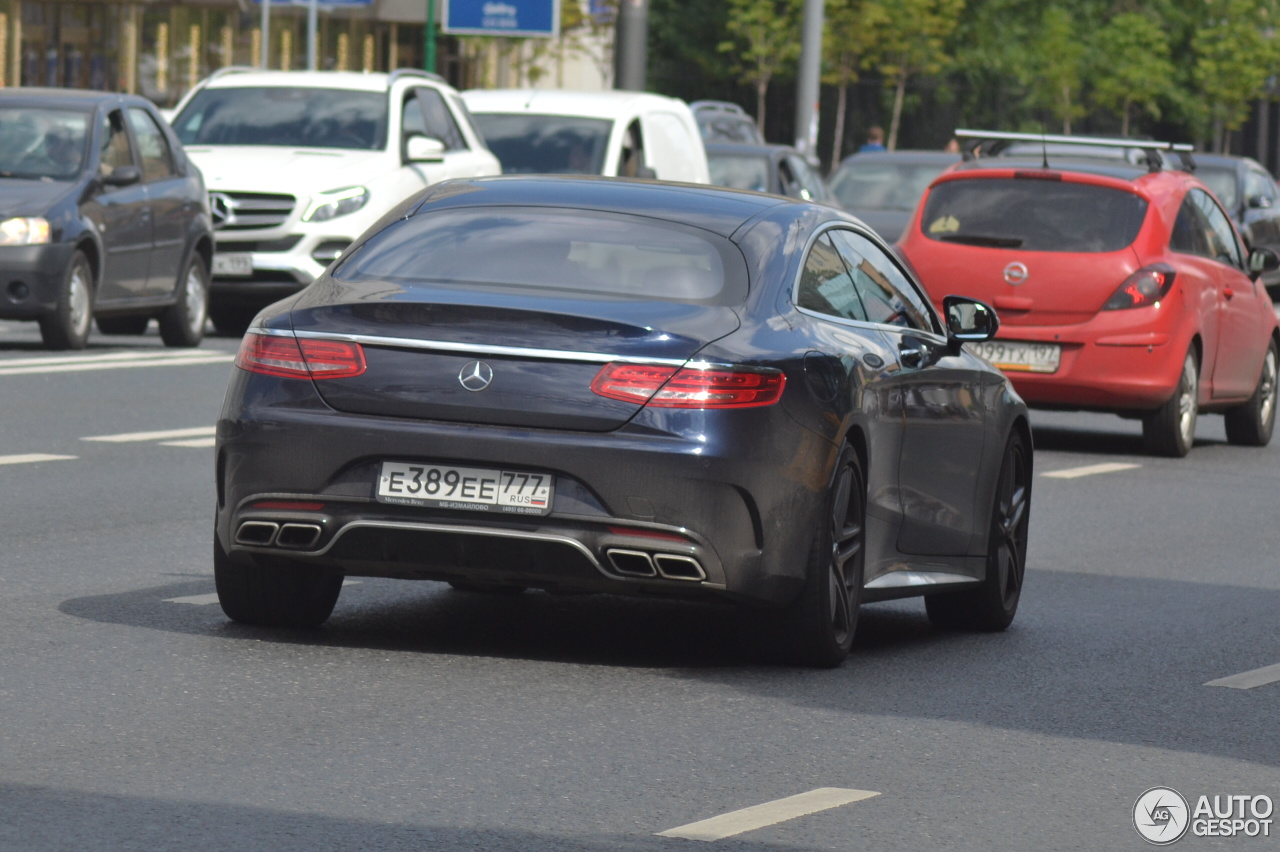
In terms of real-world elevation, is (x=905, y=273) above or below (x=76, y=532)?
above

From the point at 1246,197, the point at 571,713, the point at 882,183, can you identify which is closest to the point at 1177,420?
the point at 571,713

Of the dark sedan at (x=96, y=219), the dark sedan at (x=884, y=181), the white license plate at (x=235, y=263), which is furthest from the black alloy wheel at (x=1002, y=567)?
the dark sedan at (x=884, y=181)

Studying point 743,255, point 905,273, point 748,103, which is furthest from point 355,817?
point 748,103

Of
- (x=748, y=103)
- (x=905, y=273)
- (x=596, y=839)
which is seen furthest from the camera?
(x=748, y=103)

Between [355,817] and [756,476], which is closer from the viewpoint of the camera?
[355,817]

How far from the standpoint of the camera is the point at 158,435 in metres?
14.3

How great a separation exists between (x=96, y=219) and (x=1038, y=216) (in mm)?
6595

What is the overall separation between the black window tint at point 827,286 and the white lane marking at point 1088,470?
632 cm

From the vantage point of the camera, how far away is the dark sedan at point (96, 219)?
18.5 metres

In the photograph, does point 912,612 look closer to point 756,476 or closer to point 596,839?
point 756,476

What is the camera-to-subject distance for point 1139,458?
1630 cm

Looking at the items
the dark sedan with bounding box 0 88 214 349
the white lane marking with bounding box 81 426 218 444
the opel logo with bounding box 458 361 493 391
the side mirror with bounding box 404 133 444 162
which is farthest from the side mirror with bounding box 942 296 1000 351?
the side mirror with bounding box 404 133 444 162

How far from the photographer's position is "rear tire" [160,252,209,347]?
2048 cm

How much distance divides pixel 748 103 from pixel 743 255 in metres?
62.8
